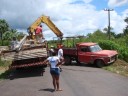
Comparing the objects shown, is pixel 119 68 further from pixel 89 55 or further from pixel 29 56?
pixel 29 56

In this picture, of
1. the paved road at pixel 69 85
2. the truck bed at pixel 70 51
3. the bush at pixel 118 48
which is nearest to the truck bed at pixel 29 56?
the paved road at pixel 69 85

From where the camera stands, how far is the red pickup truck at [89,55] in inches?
1176

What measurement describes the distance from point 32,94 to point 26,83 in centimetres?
368

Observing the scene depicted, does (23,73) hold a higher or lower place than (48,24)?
lower

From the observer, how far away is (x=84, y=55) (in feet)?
102

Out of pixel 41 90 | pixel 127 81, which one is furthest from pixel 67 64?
pixel 41 90

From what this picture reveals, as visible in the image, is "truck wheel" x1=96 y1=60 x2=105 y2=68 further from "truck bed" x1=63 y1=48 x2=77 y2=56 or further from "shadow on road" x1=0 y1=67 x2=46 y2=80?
"shadow on road" x1=0 y1=67 x2=46 y2=80

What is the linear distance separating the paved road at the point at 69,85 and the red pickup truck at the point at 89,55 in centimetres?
629

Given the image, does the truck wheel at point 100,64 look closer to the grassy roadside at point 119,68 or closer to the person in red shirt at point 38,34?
the grassy roadside at point 119,68

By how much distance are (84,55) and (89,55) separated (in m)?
0.51

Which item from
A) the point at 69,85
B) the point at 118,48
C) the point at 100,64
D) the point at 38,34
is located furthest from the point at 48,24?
the point at 69,85

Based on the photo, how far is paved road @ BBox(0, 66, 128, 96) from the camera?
55.2 feet

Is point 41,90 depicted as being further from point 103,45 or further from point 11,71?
point 103,45

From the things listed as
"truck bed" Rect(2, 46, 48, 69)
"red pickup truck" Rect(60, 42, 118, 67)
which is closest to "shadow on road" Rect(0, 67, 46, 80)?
"truck bed" Rect(2, 46, 48, 69)
